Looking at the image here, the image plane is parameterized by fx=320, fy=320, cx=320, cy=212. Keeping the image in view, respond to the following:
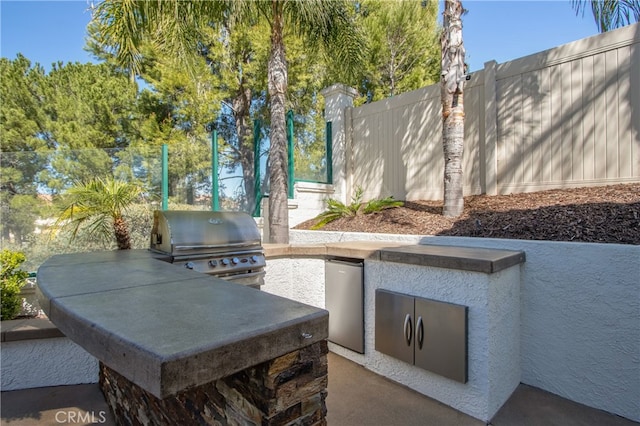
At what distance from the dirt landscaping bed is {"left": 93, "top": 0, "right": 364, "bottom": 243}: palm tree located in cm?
125

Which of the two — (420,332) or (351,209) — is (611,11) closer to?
(351,209)

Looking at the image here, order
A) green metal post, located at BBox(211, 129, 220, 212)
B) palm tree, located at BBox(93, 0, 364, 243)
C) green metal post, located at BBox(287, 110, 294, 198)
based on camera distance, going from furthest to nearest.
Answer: green metal post, located at BBox(287, 110, 294, 198) → green metal post, located at BBox(211, 129, 220, 212) → palm tree, located at BBox(93, 0, 364, 243)

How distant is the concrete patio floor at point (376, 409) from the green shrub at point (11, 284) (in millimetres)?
805

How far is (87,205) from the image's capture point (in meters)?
3.61

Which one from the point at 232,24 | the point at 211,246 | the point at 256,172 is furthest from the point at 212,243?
the point at 232,24

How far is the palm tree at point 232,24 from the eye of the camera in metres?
4.52

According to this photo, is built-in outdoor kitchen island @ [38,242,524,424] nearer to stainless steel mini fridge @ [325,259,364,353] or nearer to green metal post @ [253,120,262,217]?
stainless steel mini fridge @ [325,259,364,353]

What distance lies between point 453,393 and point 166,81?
12213 millimetres

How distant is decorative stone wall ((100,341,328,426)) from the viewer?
1160 mm

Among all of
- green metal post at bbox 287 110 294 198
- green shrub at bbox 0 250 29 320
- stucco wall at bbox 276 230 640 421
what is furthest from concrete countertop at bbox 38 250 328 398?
green metal post at bbox 287 110 294 198

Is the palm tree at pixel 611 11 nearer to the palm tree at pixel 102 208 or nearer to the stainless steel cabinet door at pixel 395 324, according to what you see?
the stainless steel cabinet door at pixel 395 324

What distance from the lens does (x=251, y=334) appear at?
42.9 inches

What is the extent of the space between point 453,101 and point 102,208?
4.53 m

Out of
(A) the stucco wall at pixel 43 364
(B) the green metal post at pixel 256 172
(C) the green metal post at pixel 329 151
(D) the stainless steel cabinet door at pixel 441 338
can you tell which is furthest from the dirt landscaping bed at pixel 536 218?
A: (A) the stucco wall at pixel 43 364
